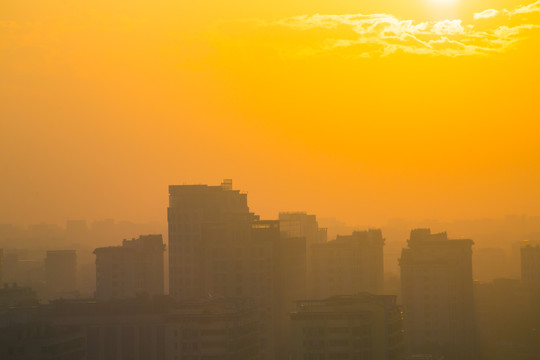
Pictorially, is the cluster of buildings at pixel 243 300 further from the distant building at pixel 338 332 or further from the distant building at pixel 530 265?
the distant building at pixel 530 265

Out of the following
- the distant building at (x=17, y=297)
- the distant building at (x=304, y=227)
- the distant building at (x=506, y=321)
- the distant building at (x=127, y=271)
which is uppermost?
the distant building at (x=304, y=227)

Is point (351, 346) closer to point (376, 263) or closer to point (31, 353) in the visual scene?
point (31, 353)

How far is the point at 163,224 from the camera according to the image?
15325cm

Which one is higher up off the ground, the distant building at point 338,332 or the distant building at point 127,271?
the distant building at point 127,271

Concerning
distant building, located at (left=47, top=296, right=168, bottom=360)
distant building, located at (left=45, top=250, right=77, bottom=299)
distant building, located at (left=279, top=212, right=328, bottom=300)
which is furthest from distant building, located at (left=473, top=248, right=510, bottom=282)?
distant building, located at (left=47, top=296, right=168, bottom=360)

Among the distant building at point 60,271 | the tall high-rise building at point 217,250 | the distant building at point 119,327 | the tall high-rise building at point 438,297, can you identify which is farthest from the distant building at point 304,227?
the distant building at point 119,327

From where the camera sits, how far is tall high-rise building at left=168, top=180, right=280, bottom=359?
6359cm

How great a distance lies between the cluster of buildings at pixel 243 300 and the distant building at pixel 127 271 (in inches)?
3.3

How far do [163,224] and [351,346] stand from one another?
349 ft

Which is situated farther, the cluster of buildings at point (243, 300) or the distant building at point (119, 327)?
the distant building at point (119, 327)

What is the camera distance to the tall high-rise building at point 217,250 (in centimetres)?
6359

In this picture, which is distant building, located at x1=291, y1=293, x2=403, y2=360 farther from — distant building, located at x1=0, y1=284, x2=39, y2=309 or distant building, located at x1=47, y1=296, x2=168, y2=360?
distant building, located at x1=0, y1=284, x2=39, y2=309

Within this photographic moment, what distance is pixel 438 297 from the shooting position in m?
73.6

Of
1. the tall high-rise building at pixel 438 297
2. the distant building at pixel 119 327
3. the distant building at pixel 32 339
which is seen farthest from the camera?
the tall high-rise building at pixel 438 297
